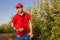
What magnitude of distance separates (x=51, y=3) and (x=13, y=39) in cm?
237

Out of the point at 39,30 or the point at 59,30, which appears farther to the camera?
the point at 39,30

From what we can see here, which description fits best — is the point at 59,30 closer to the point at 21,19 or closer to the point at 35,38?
the point at 35,38

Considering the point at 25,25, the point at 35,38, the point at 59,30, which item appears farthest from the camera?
the point at 35,38

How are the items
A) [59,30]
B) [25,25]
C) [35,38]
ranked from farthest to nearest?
[35,38]
[59,30]
[25,25]

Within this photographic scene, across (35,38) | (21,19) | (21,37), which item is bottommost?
(35,38)

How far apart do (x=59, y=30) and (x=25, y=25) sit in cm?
242

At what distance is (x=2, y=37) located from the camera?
10.5m

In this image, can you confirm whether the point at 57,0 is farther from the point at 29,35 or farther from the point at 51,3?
the point at 29,35

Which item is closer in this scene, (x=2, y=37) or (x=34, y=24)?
(x=2, y=37)

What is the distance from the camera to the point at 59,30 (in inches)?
399

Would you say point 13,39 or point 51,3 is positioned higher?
point 51,3

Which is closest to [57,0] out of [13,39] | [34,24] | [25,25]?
[34,24]

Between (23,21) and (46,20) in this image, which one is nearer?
(23,21)

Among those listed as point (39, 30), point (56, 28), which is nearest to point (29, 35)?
point (56, 28)
